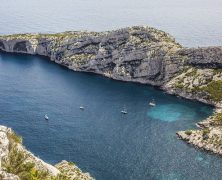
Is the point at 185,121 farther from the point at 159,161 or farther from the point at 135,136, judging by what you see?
the point at 159,161

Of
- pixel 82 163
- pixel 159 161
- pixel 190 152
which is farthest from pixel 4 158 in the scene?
pixel 190 152

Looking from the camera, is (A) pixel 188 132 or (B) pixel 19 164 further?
(A) pixel 188 132

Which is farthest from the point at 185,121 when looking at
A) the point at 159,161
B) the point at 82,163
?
the point at 82,163

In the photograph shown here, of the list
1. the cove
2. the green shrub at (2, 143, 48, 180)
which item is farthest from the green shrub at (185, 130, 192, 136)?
the green shrub at (2, 143, 48, 180)

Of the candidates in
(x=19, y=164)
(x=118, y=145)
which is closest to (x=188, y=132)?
(x=118, y=145)

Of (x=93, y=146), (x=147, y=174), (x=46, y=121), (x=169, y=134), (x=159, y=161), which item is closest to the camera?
(x=147, y=174)

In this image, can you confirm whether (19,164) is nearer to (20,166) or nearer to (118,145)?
(20,166)

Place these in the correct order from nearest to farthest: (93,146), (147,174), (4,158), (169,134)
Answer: (4,158)
(147,174)
(93,146)
(169,134)

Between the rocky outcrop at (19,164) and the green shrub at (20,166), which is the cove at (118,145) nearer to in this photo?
the rocky outcrop at (19,164)

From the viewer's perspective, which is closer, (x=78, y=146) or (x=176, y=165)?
(x=176, y=165)

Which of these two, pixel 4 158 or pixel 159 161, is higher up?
pixel 4 158

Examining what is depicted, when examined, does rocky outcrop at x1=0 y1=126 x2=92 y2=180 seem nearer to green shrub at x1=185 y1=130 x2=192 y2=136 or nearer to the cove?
the cove
